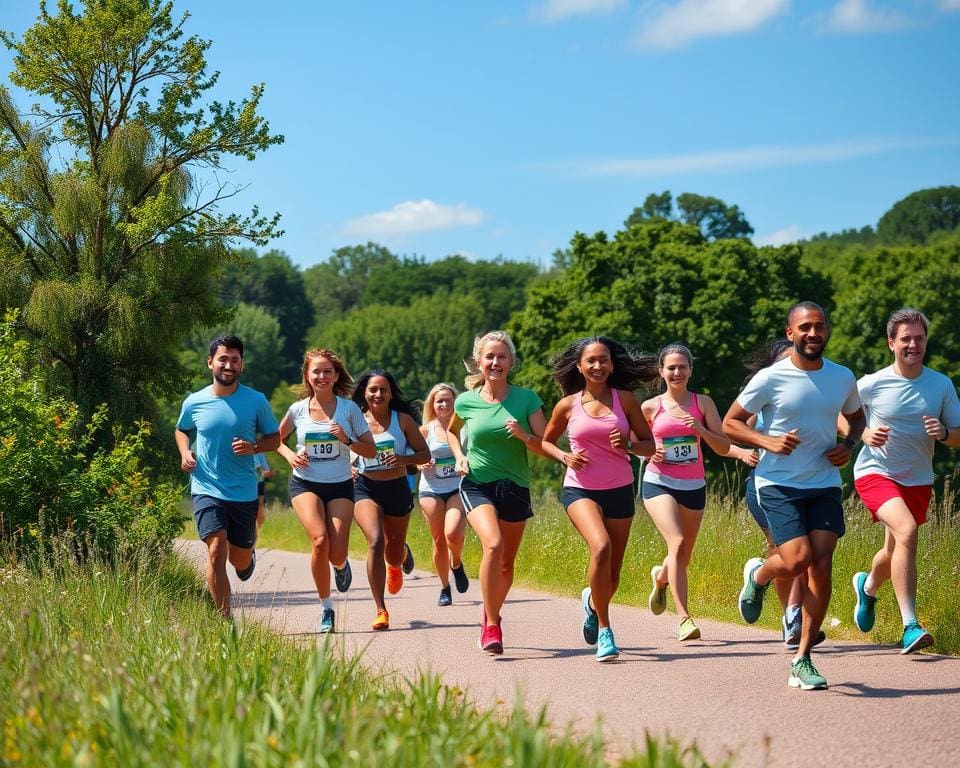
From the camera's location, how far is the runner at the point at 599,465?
9391 millimetres

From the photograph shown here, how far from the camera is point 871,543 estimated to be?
12.1m

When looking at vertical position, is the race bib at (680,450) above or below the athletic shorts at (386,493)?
above


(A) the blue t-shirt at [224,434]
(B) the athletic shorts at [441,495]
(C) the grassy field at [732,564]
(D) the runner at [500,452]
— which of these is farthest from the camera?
(B) the athletic shorts at [441,495]

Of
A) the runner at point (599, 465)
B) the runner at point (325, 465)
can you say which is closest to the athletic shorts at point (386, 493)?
the runner at point (325, 465)

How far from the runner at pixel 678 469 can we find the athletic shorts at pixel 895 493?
4.54 feet

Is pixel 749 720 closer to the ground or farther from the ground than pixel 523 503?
closer to the ground

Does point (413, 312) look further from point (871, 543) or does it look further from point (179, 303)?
point (871, 543)

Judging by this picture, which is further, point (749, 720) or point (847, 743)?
point (749, 720)

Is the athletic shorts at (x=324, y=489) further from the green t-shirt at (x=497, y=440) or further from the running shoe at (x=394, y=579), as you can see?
the running shoe at (x=394, y=579)

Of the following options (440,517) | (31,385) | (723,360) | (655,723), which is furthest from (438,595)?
(723,360)

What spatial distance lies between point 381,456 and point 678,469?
8.30 feet

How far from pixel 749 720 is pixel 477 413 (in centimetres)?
366

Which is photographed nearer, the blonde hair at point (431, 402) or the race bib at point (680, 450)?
the race bib at point (680, 450)

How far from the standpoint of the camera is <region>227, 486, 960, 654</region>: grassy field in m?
Answer: 10.1
